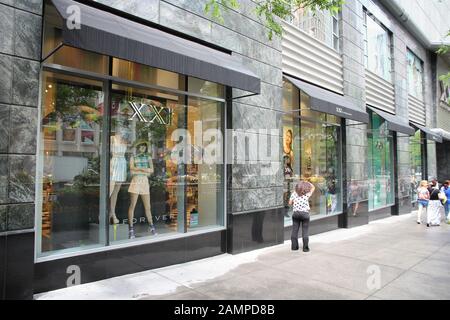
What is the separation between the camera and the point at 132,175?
663 centimetres

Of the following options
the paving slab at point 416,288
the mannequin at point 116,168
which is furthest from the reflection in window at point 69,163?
the paving slab at point 416,288

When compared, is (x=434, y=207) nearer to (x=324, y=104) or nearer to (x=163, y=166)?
(x=324, y=104)

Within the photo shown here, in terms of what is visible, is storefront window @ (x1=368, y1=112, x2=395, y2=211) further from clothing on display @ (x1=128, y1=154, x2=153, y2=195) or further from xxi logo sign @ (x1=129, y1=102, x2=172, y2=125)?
clothing on display @ (x1=128, y1=154, x2=153, y2=195)

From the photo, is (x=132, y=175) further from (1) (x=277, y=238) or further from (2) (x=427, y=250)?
(2) (x=427, y=250)

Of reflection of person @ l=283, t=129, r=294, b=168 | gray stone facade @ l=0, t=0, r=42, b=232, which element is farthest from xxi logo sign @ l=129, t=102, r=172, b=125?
reflection of person @ l=283, t=129, r=294, b=168

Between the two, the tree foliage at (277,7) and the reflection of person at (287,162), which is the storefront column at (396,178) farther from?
the tree foliage at (277,7)

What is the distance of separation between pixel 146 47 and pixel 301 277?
4378 mm

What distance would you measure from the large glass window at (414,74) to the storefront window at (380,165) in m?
4.82

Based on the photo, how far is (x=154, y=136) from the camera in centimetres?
697

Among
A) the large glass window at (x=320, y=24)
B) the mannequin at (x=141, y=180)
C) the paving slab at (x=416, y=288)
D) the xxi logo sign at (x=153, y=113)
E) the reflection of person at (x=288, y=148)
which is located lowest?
the paving slab at (x=416, y=288)

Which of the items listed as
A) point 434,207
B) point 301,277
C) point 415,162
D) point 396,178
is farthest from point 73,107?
point 415,162

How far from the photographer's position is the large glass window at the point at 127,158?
559cm

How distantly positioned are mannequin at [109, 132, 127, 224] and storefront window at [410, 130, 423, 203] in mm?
16005
